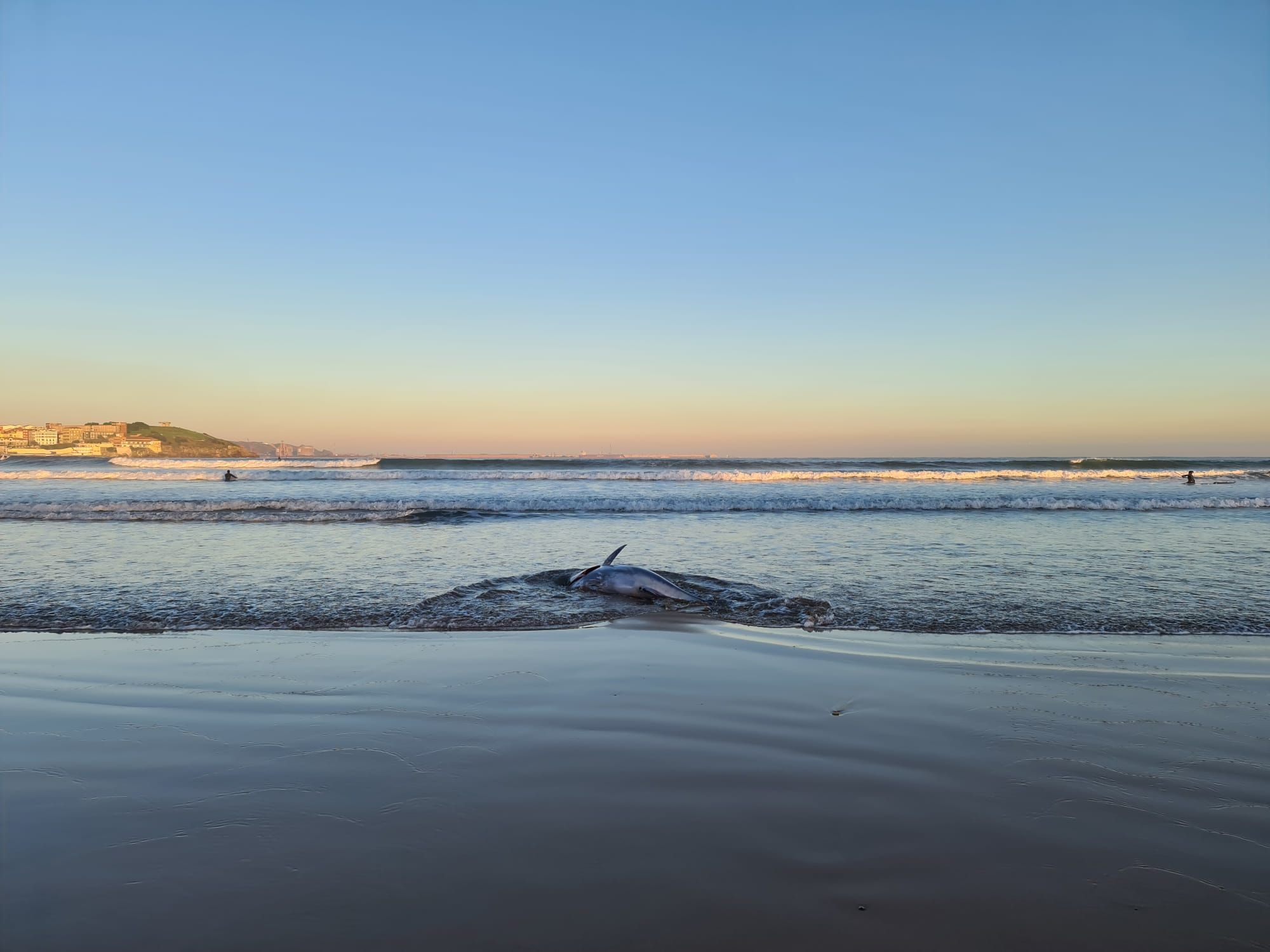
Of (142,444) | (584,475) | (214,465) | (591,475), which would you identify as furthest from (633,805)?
(142,444)

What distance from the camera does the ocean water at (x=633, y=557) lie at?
6535 millimetres

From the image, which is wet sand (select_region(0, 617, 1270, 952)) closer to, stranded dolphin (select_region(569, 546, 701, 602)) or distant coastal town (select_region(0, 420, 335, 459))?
stranded dolphin (select_region(569, 546, 701, 602))

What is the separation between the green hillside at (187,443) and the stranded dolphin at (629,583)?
6495 cm

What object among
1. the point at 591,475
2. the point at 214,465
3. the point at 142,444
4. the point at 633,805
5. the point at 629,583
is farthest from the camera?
the point at 142,444

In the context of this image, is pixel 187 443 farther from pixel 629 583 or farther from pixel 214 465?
pixel 629 583

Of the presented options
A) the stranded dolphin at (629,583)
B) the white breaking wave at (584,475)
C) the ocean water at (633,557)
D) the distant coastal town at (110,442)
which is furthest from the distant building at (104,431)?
the stranded dolphin at (629,583)

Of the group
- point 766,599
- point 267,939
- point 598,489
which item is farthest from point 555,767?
point 598,489

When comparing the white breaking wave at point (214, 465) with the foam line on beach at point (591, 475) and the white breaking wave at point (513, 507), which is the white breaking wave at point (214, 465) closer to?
the foam line on beach at point (591, 475)

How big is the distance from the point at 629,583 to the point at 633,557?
2.82m

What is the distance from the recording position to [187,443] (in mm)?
70125

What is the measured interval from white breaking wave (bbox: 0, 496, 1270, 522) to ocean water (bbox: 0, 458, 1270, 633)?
0.12m

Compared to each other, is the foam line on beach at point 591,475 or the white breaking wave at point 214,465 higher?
A: the white breaking wave at point 214,465

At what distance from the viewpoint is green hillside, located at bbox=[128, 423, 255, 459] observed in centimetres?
6575

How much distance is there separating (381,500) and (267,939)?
1985cm
